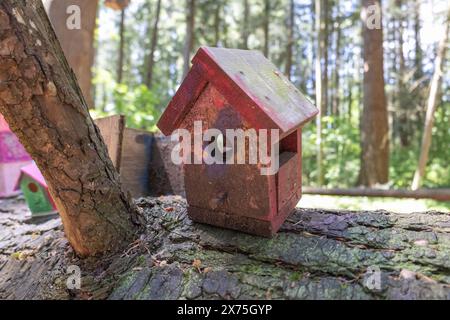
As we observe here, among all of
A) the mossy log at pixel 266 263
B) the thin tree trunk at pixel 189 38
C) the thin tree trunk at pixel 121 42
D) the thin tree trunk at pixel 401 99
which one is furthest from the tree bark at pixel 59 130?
the thin tree trunk at pixel 121 42

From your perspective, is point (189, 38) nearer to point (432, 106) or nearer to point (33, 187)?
point (432, 106)

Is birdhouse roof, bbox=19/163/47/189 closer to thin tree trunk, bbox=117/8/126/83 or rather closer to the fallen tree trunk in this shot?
the fallen tree trunk

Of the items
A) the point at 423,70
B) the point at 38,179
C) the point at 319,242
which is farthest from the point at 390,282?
the point at 423,70

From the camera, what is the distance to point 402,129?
14.9 m

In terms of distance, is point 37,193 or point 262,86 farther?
point 37,193

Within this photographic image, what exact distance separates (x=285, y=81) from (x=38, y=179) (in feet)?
7.74

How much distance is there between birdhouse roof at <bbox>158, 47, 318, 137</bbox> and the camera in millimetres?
1321

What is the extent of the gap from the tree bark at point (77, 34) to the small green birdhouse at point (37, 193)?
1019 millimetres

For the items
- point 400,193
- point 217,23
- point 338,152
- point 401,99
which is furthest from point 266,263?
point 217,23

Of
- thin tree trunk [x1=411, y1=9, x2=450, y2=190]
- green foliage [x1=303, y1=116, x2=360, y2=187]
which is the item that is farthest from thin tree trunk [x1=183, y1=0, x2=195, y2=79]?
thin tree trunk [x1=411, y1=9, x2=450, y2=190]

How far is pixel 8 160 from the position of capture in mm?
4098

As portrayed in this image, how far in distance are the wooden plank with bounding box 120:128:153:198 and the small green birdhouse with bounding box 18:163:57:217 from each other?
77 centimetres

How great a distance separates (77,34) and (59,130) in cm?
266
